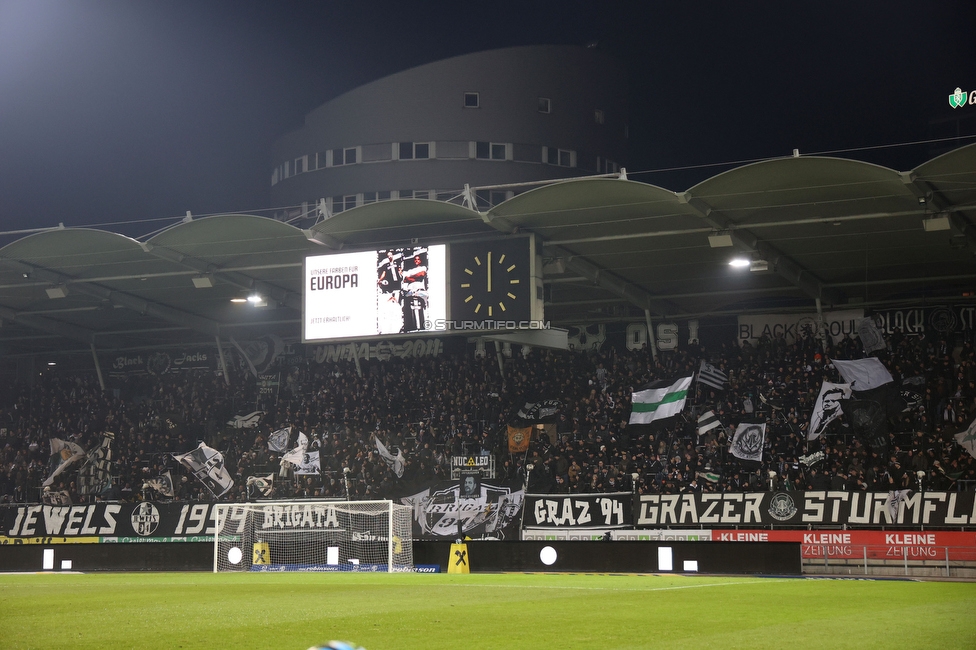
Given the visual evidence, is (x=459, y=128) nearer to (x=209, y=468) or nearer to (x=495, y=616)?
(x=209, y=468)

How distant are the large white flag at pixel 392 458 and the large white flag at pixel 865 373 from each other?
14.8m

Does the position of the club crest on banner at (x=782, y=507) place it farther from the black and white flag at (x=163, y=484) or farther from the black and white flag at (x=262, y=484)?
the black and white flag at (x=163, y=484)

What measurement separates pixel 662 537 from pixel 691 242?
28.1 ft

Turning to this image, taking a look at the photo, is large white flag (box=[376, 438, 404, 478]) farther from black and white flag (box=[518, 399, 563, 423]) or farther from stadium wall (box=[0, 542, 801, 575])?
stadium wall (box=[0, 542, 801, 575])

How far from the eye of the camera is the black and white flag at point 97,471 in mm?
39916

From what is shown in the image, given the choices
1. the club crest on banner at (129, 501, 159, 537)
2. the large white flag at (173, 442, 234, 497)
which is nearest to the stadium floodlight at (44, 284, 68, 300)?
the club crest on banner at (129, 501, 159, 537)

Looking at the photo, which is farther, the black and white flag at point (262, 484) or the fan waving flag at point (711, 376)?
the black and white flag at point (262, 484)

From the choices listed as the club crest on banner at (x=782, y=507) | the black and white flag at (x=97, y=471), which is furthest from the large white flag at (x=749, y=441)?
the black and white flag at (x=97, y=471)

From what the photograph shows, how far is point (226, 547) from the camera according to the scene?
32.5 m

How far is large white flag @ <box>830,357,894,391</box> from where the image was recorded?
31.6m

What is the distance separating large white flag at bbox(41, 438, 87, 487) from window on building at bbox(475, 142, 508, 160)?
2569cm

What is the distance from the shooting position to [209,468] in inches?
1518

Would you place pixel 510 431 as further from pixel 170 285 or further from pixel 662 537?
pixel 170 285

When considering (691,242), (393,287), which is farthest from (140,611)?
(691,242)
